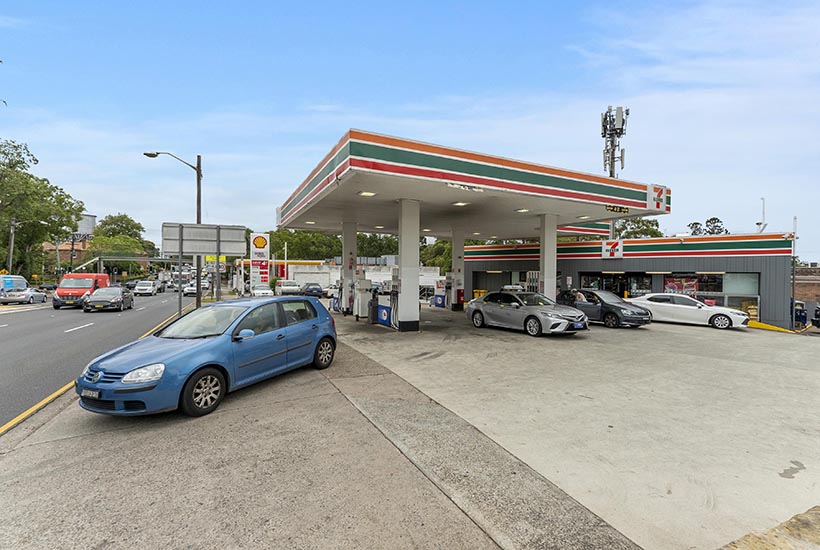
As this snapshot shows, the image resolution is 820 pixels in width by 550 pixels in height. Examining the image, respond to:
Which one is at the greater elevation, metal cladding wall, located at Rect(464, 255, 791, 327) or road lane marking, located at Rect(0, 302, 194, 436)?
metal cladding wall, located at Rect(464, 255, 791, 327)

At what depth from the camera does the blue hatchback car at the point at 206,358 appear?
4.79 meters

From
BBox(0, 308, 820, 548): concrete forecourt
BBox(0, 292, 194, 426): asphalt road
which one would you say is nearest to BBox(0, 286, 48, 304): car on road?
BBox(0, 292, 194, 426): asphalt road

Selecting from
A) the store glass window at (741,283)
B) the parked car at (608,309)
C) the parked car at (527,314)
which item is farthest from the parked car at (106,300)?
the store glass window at (741,283)

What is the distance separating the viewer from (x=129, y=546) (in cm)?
277

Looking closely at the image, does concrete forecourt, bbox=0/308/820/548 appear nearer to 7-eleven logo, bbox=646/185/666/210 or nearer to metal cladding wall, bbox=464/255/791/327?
7-eleven logo, bbox=646/185/666/210

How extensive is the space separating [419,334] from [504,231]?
43.2 ft

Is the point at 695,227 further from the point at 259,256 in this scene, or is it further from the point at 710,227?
the point at 259,256

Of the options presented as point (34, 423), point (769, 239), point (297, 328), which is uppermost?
point (769, 239)

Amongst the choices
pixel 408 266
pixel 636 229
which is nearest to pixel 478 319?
pixel 408 266

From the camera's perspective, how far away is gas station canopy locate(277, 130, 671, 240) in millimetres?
9531

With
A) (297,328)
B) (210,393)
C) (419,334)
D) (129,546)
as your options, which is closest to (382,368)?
(297,328)

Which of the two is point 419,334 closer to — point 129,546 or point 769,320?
point 129,546

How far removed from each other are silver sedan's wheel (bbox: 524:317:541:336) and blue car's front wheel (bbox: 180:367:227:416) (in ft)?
29.8

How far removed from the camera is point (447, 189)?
1154 centimetres
